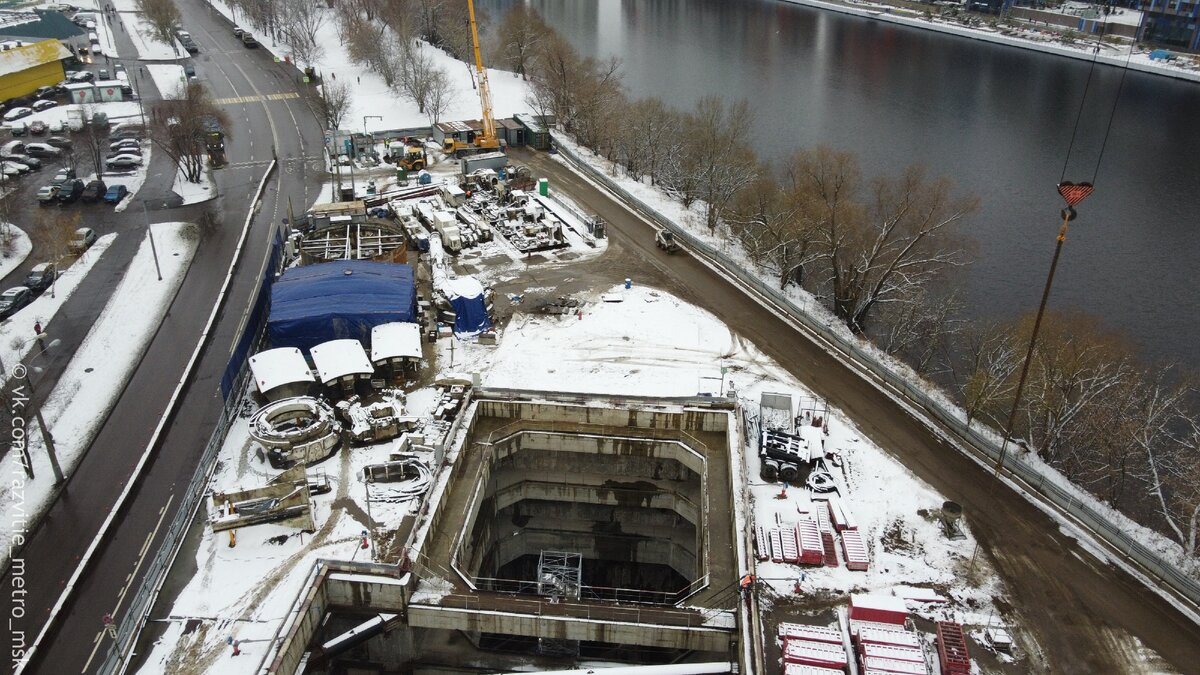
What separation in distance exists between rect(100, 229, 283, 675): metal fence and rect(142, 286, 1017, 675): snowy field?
1.85ft

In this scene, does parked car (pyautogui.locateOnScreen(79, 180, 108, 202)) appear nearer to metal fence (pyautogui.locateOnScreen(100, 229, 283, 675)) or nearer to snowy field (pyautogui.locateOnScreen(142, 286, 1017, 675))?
metal fence (pyautogui.locateOnScreen(100, 229, 283, 675))

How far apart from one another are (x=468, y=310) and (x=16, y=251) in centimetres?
3384

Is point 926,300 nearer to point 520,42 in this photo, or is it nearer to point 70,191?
point 70,191

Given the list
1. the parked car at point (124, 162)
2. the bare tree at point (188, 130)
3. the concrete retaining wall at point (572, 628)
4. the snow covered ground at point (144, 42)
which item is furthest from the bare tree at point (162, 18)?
the concrete retaining wall at point (572, 628)

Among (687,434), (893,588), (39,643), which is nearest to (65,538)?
(39,643)

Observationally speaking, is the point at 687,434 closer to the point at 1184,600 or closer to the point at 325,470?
the point at 325,470

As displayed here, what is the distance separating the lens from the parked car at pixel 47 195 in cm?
6119

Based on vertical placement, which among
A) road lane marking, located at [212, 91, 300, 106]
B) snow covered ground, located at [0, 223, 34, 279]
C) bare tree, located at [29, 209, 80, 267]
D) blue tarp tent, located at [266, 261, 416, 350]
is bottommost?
snow covered ground, located at [0, 223, 34, 279]

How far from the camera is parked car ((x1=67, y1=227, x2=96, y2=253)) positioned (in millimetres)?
52656

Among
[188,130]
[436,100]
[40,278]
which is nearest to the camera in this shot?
[40,278]

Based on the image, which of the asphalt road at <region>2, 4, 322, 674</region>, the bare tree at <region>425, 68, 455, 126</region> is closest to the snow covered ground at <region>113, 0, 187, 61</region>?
the bare tree at <region>425, 68, 455, 126</region>

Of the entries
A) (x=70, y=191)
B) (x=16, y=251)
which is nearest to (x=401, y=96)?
(x=70, y=191)

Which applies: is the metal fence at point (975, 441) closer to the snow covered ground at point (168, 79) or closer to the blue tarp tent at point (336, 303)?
the blue tarp tent at point (336, 303)

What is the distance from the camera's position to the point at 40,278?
48.3 metres
